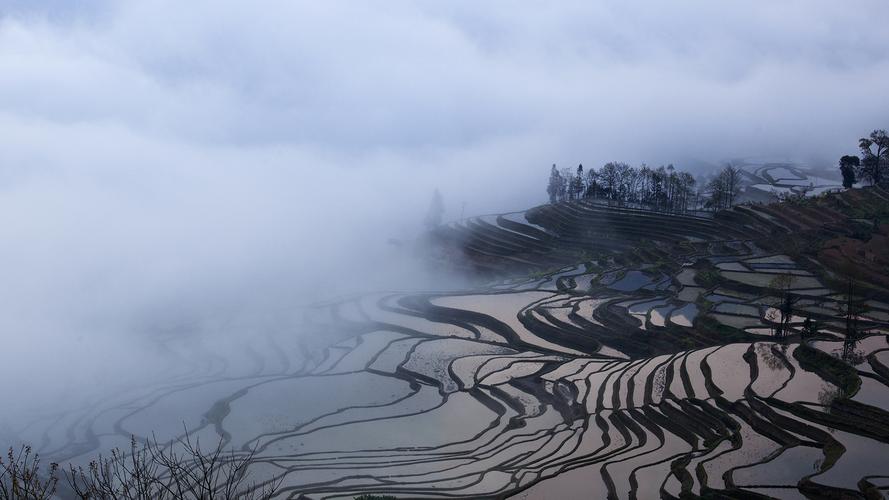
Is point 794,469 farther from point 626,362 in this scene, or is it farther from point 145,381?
point 145,381

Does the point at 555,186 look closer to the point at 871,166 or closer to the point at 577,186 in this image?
the point at 577,186

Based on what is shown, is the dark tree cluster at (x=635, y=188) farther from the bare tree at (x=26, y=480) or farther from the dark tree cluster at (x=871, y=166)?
the bare tree at (x=26, y=480)

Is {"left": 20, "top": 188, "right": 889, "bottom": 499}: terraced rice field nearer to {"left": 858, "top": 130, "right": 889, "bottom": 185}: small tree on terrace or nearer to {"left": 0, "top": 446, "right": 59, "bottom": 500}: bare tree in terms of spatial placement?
{"left": 0, "top": 446, "right": 59, "bottom": 500}: bare tree

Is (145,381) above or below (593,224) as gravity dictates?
below

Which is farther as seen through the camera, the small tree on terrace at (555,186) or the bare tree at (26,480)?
the small tree on terrace at (555,186)

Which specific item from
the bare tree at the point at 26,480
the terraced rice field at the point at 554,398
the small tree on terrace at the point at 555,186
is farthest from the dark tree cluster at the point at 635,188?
the bare tree at the point at 26,480

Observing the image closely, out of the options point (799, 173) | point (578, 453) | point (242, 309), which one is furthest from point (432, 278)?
point (799, 173)
